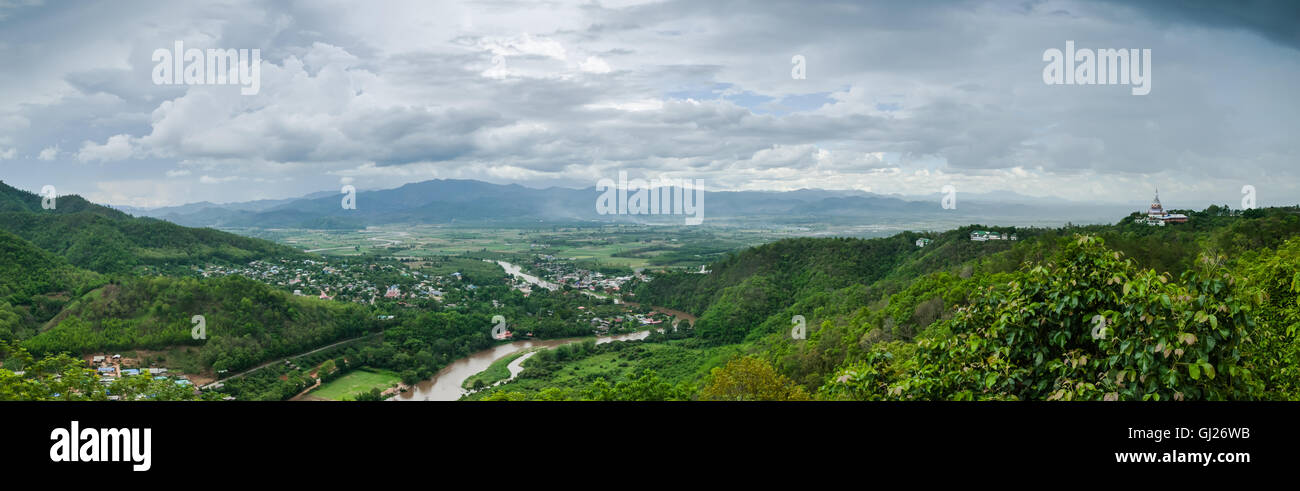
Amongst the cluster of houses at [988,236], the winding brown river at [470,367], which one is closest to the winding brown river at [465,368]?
the winding brown river at [470,367]

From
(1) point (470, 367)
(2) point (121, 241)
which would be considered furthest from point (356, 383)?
(2) point (121, 241)

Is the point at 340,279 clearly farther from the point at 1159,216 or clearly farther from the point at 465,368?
the point at 1159,216

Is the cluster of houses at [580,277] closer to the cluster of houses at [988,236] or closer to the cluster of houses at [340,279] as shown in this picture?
the cluster of houses at [340,279]
